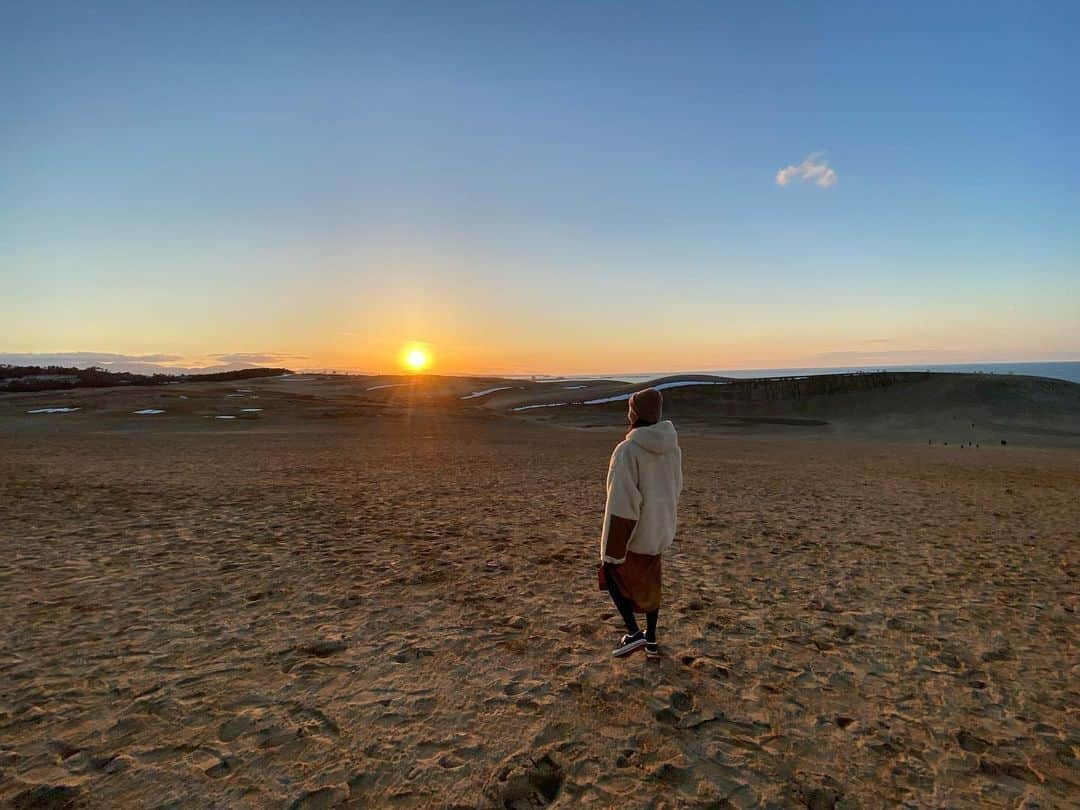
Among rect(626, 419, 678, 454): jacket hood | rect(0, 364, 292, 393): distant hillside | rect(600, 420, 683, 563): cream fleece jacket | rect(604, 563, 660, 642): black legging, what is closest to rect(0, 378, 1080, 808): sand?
rect(604, 563, 660, 642): black legging

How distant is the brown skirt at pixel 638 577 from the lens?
5.27 m

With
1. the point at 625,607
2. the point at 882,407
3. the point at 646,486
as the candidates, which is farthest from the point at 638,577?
the point at 882,407

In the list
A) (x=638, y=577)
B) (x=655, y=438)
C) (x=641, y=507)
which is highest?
(x=655, y=438)

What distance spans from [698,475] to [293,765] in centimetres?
1623

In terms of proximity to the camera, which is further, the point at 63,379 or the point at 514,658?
the point at 63,379

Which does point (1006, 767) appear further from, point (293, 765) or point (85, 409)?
point (85, 409)

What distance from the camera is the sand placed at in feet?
12.7

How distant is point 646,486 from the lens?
513cm

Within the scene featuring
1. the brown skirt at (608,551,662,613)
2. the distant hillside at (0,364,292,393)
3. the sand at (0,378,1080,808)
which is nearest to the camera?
the sand at (0,378,1080,808)

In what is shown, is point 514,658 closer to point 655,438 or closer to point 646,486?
point 646,486

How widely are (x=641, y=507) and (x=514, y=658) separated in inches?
80.0

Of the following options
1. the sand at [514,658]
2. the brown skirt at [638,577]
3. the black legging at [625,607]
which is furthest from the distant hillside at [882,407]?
the brown skirt at [638,577]

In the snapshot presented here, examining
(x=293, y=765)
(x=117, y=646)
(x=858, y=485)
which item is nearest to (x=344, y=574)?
(x=117, y=646)

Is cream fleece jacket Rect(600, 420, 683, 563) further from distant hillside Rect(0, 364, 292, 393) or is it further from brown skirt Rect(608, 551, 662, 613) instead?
distant hillside Rect(0, 364, 292, 393)
